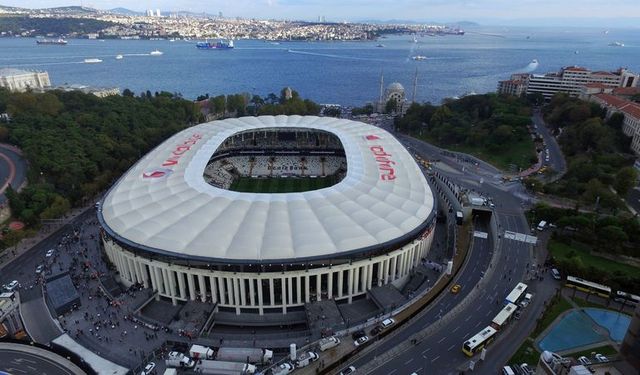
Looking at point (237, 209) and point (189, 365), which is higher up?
point (237, 209)

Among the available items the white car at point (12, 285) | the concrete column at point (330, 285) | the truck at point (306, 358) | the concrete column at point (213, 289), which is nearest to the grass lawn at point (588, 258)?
the concrete column at point (330, 285)

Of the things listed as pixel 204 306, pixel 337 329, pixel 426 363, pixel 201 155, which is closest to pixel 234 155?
pixel 201 155

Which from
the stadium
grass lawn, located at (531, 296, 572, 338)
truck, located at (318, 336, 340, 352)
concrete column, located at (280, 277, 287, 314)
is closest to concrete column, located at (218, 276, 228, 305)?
the stadium

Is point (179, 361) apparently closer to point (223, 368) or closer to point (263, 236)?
point (223, 368)

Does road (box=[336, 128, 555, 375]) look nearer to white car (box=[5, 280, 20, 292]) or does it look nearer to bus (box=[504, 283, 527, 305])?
bus (box=[504, 283, 527, 305])

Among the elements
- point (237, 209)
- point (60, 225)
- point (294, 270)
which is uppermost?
point (237, 209)

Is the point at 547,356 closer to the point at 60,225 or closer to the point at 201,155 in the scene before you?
the point at 201,155

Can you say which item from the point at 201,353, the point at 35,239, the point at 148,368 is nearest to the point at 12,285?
the point at 35,239
